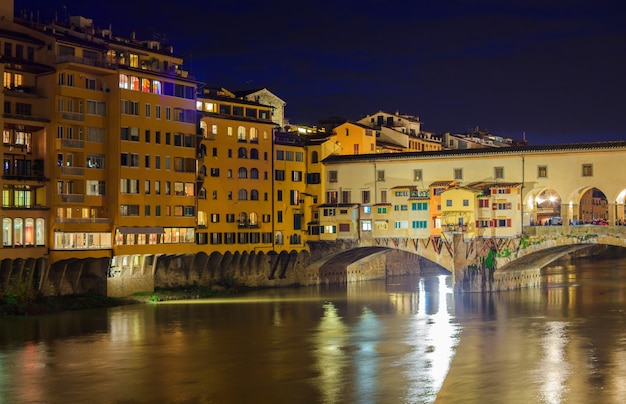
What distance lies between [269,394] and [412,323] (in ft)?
52.7

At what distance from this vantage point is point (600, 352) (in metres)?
34.1

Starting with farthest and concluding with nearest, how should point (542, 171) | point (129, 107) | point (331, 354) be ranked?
point (542, 171)
point (129, 107)
point (331, 354)

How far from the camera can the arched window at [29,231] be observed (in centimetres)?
4491

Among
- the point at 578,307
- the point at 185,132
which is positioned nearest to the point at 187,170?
the point at 185,132

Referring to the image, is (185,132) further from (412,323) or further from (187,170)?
(412,323)

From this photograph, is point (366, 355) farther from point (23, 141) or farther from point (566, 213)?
point (566, 213)

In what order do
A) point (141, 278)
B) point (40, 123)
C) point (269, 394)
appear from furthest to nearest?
1. point (141, 278)
2. point (40, 123)
3. point (269, 394)

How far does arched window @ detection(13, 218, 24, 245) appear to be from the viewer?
4428cm

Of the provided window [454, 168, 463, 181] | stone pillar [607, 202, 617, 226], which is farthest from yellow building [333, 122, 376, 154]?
stone pillar [607, 202, 617, 226]

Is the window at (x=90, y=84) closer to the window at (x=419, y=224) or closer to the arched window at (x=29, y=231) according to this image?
the arched window at (x=29, y=231)

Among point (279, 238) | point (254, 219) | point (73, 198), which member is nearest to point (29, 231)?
point (73, 198)

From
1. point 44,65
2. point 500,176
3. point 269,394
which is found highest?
point 44,65

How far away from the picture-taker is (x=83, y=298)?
46750 mm

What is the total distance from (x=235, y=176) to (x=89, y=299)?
44.1 ft
